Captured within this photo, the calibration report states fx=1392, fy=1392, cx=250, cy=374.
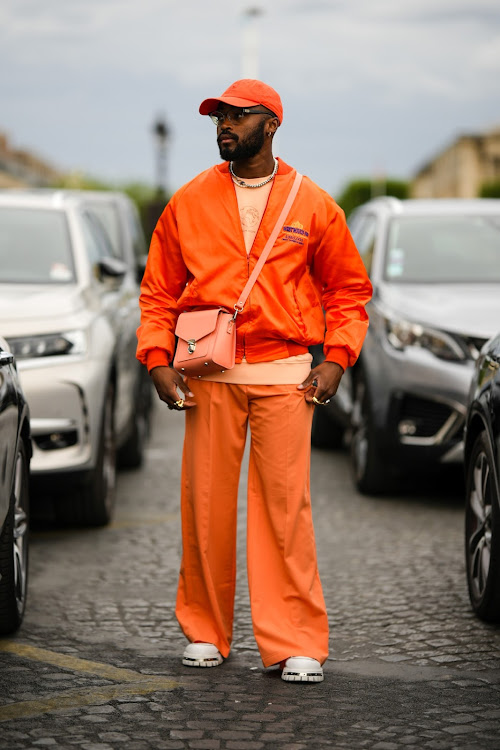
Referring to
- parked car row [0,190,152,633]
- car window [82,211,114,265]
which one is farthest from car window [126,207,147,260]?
parked car row [0,190,152,633]

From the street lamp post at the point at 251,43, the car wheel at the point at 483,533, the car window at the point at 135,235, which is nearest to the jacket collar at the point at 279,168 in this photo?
the car wheel at the point at 483,533

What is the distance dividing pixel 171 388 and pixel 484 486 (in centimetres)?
154

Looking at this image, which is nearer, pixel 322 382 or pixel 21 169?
pixel 322 382

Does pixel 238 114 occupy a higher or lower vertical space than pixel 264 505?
higher

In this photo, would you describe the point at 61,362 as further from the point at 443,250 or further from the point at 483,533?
the point at 443,250

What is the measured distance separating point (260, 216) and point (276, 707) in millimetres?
1612

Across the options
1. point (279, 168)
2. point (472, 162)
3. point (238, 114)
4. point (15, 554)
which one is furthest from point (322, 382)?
point (472, 162)

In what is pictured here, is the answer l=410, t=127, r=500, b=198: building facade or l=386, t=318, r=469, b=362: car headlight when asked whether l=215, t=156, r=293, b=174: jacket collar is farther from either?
l=410, t=127, r=500, b=198: building facade

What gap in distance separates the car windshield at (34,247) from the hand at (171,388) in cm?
335

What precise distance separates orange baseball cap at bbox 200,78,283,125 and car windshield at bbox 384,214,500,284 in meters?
4.21

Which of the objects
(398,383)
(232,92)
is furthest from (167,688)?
(398,383)

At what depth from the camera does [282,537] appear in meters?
4.74

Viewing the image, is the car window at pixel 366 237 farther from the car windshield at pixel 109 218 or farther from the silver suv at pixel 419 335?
the car windshield at pixel 109 218

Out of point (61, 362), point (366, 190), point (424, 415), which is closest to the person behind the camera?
point (61, 362)
